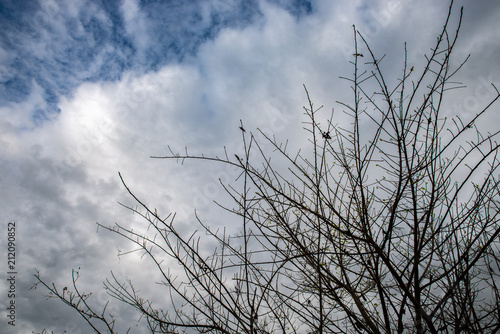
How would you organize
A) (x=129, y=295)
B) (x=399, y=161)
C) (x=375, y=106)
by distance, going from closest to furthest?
(x=399, y=161), (x=375, y=106), (x=129, y=295)

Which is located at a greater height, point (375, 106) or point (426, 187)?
point (375, 106)

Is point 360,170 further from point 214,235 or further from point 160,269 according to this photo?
point 160,269

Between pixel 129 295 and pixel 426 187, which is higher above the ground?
pixel 426 187

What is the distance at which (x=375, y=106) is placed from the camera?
2012 millimetres

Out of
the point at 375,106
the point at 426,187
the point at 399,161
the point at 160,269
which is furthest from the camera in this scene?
the point at 426,187

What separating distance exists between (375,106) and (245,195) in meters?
1.12

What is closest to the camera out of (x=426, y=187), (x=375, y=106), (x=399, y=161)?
(x=399, y=161)

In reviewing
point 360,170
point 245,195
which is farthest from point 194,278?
point 360,170

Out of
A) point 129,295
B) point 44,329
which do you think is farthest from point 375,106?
point 44,329

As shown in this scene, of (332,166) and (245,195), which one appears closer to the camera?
(245,195)

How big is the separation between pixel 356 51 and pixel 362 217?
109 centimetres

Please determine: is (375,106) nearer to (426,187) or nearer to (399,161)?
(399,161)

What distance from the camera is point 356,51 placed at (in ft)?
6.16

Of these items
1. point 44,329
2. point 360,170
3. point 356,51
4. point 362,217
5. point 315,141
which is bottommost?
point 44,329
